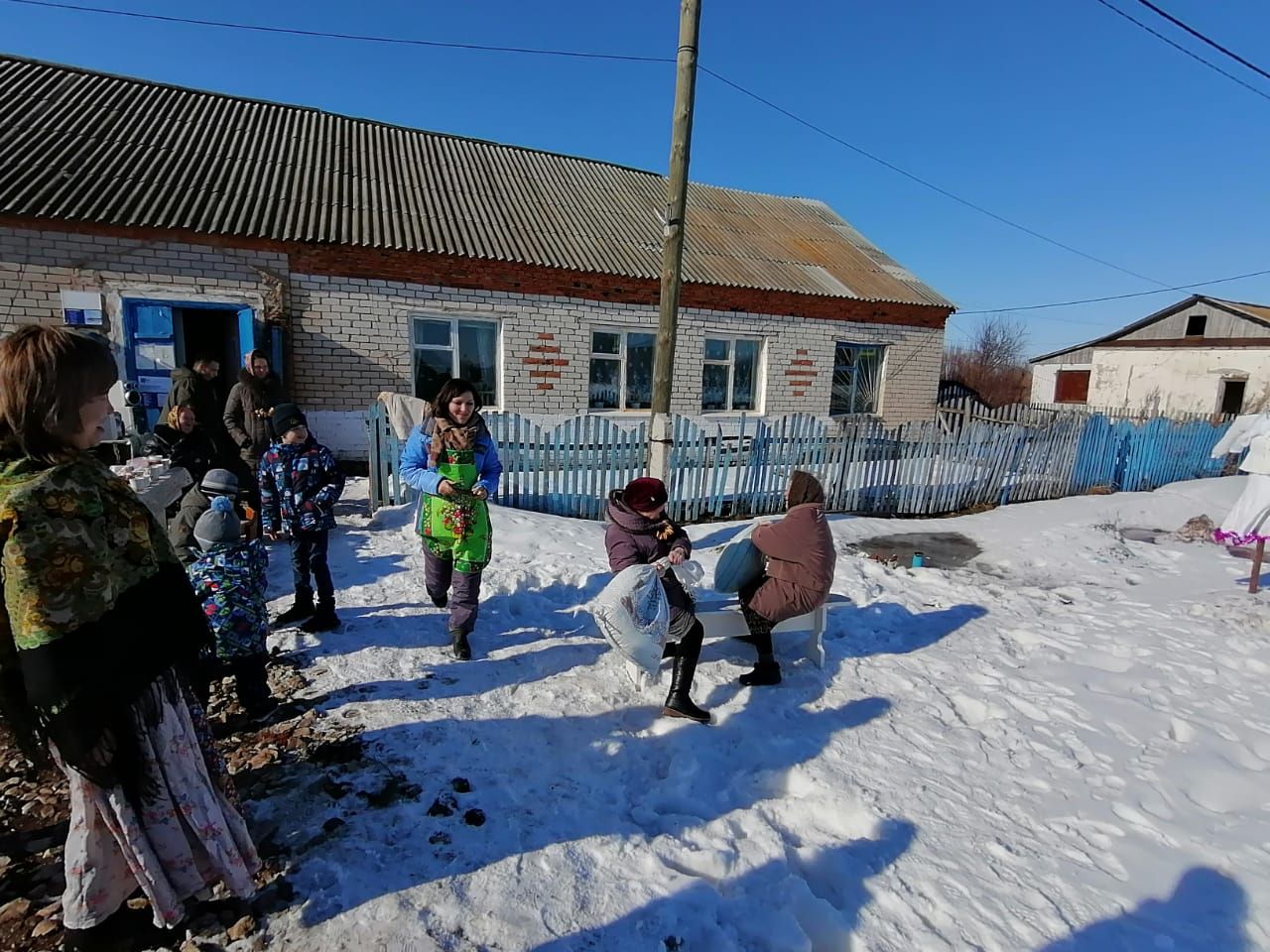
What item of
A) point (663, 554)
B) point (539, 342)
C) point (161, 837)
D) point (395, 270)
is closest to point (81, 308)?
point (395, 270)

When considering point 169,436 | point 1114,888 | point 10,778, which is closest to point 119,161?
point 169,436

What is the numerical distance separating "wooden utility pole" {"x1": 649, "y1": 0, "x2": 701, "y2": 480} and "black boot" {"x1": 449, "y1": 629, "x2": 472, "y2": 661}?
2.50 metres

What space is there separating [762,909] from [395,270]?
9.38m

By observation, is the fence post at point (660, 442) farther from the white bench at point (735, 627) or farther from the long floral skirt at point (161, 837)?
the long floral skirt at point (161, 837)

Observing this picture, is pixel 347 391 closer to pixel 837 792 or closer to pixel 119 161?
pixel 119 161

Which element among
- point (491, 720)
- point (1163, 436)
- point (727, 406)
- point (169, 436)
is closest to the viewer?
point (491, 720)

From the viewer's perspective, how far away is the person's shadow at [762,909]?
198cm

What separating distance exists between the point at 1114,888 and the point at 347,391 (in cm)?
956

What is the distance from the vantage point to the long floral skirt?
1691 millimetres

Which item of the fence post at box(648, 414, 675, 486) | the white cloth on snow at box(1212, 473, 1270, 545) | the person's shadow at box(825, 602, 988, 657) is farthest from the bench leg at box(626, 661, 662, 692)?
the white cloth on snow at box(1212, 473, 1270, 545)

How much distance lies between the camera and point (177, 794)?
176 centimetres

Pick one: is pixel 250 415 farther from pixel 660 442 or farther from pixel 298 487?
pixel 660 442

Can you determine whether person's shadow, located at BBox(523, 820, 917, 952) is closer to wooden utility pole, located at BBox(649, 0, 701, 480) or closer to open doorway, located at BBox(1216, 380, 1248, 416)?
wooden utility pole, located at BBox(649, 0, 701, 480)

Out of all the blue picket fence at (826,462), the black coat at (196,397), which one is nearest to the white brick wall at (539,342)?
the blue picket fence at (826,462)
